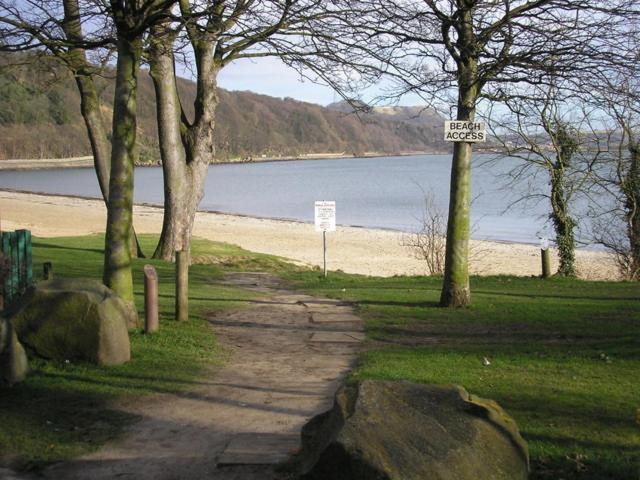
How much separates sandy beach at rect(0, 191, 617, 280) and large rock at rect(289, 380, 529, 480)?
1752 centimetres

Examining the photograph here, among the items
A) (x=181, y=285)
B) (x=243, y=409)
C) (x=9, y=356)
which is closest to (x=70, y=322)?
(x=9, y=356)

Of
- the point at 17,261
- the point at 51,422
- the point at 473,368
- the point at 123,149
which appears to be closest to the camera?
the point at 51,422

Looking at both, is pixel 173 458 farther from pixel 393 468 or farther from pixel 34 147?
pixel 34 147

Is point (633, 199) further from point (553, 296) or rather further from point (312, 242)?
point (312, 242)

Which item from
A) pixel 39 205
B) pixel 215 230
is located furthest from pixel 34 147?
pixel 215 230

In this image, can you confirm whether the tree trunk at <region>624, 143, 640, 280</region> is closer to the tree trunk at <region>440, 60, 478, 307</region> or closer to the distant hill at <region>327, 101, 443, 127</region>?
the distant hill at <region>327, 101, 443, 127</region>

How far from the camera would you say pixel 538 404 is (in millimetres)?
6941

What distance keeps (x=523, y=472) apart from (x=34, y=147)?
14779 centimetres

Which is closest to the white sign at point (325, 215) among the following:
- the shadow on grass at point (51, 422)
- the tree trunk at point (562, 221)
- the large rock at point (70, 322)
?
the tree trunk at point (562, 221)

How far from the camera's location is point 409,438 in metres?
4.45

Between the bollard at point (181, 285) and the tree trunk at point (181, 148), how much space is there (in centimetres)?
819

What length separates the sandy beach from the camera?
24953 millimetres

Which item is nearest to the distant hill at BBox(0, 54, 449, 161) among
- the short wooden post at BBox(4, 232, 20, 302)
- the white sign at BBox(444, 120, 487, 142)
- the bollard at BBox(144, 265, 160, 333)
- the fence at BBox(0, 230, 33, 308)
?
the fence at BBox(0, 230, 33, 308)

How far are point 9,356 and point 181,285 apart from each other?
360cm
